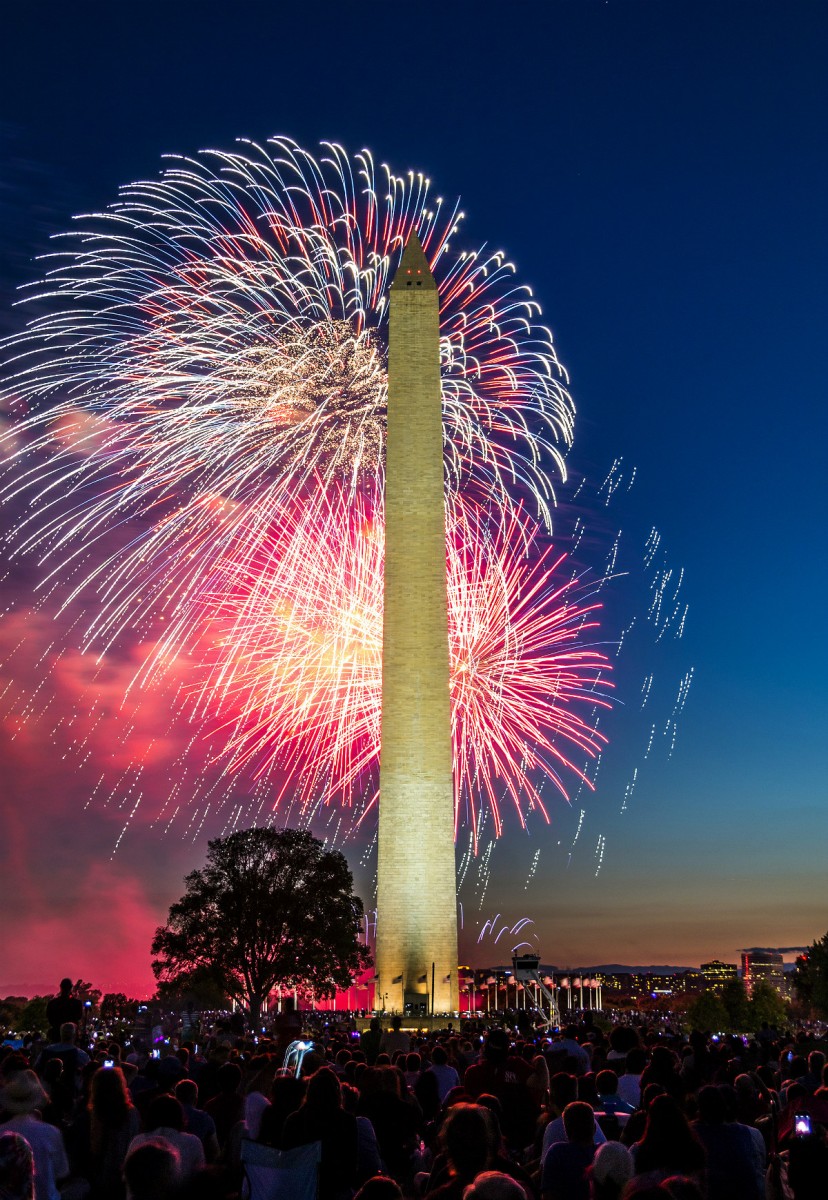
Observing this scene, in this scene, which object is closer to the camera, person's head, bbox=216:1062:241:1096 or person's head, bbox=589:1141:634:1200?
person's head, bbox=589:1141:634:1200

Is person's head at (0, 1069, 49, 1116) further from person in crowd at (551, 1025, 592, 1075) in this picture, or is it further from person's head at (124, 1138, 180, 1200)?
person in crowd at (551, 1025, 592, 1075)

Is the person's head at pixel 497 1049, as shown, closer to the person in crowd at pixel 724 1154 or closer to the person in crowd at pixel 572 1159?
the person in crowd at pixel 572 1159

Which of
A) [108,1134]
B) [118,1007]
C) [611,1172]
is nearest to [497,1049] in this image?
[108,1134]

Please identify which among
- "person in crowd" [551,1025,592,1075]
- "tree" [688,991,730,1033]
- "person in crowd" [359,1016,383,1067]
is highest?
"person in crowd" [551,1025,592,1075]

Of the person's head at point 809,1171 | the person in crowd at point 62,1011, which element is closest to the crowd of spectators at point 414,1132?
the person's head at point 809,1171

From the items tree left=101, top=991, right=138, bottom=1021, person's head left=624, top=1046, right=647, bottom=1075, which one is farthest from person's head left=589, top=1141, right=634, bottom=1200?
tree left=101, top=991, right=138, bottom=1021

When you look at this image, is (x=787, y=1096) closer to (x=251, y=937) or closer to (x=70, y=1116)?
(x=70, y=1116)

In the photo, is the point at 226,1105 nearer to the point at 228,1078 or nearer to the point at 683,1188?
the point at 228,1078

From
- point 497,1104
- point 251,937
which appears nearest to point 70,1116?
point 497,1104
